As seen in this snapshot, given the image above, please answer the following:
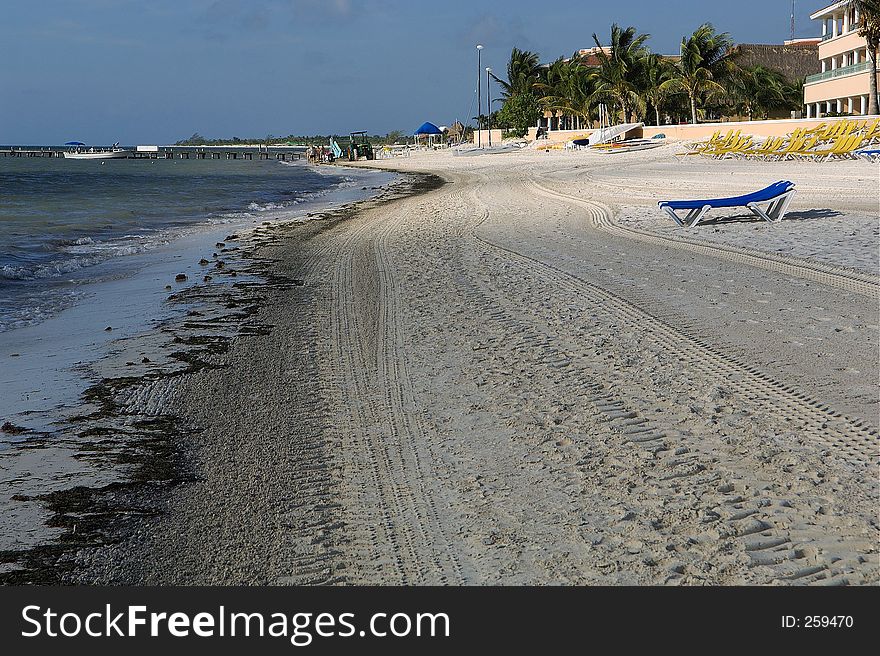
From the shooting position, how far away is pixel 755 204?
11.5m

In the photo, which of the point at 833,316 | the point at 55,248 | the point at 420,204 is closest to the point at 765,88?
the point at 420,204

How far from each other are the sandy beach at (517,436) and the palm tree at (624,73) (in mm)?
46566

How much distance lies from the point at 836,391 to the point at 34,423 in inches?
175

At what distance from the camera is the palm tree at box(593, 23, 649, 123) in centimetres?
5256

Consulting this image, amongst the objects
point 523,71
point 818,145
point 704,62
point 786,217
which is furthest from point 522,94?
point 786,217

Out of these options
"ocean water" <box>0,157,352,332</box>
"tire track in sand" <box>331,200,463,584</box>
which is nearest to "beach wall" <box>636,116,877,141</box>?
"ocean water" <box>0,157,352,332</box>

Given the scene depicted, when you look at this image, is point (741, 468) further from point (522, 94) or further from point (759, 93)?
point (522, 94)

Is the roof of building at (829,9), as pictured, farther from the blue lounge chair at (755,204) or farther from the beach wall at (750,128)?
the blue lounge chair at (755,204)

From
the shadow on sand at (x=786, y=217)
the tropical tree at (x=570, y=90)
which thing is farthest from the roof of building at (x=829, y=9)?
the shadow on sand at (x=786, y=217)

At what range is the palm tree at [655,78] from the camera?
50.7 m

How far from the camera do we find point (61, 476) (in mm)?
4109

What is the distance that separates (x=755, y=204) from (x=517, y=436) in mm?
8510

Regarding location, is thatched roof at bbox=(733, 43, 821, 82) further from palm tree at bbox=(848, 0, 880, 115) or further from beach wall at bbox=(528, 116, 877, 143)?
palm tree at bbox=(848, 0, 880, 115)

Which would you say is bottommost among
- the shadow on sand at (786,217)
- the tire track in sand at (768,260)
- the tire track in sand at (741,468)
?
the tire track in sand at (741,468)
